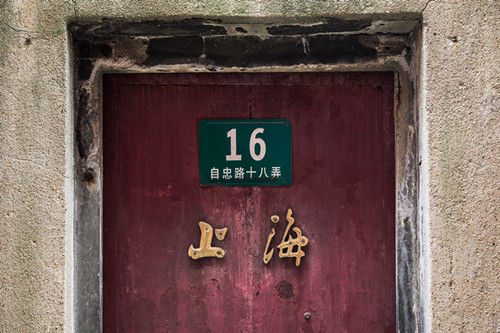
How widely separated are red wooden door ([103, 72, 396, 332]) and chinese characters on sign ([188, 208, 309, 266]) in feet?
0.10

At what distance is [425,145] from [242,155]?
862 millimetres

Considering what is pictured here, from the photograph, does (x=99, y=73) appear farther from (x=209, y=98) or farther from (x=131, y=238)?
(x=131, y=238)

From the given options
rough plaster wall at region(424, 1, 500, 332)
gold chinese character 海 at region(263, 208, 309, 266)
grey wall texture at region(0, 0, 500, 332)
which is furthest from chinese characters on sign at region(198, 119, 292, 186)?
rough plaster wall at region(424, 1, 500, 332)

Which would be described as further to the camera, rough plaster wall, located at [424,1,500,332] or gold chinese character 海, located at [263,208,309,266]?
gold chinese character 海, located at [263,208,309,266]

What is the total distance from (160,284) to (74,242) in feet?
1.57

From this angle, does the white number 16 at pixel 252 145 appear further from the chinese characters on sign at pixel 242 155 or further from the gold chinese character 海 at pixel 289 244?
the gold chinese character 海 at pixel 289 244

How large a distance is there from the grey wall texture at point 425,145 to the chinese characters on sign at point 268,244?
1.96 ft

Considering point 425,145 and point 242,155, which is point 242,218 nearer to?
point 242,155

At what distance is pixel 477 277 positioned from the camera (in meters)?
1.91

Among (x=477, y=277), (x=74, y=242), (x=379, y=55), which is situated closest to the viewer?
(x=477, y=277)

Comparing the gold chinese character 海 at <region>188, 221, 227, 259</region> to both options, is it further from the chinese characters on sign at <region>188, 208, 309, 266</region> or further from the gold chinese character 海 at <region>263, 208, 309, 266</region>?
the gold chinese character 海 at <region>263, 208, 309, 266</region>

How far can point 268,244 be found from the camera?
2242mm

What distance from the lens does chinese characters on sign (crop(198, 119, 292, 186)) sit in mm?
2242

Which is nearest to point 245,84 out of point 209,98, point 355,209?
point 209,98
